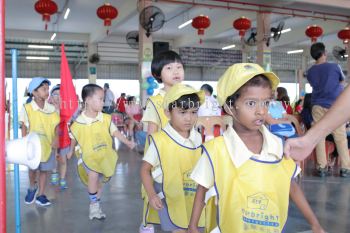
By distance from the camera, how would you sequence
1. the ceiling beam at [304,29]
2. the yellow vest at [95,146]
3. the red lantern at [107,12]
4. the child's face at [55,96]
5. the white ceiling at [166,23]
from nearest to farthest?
1. the yellow vest at [95,146]
2. the child's face at [55,96]
3. the red lantern at [107,12]
4. the white ceiling at [166,23]
5. the ceiling beam at [304,29]

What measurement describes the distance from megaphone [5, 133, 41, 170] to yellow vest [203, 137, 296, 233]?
0.65 metres

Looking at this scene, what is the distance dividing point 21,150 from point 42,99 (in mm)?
2909

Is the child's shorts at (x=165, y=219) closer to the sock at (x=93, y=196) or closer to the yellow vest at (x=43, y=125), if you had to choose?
the sock at (x=93, y=196)

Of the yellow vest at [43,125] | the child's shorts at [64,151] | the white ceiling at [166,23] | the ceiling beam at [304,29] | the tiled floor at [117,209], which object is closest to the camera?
the tiled floor at [117,209]

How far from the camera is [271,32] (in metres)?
9.75

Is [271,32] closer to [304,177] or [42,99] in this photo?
[304,177]

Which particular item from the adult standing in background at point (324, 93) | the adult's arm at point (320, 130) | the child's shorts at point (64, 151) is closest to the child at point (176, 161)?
the adult's arm at point (320, 130)

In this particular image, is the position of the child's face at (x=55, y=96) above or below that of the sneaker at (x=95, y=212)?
above

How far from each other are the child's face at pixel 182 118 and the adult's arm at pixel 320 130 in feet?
2.09

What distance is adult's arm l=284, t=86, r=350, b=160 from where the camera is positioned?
1.27m

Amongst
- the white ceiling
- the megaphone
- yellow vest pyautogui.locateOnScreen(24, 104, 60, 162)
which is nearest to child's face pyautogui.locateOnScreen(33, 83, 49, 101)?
yellow vest pyautogui.locateOnScreen(24, 104, 60, 162)

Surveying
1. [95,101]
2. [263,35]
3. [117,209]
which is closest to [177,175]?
[95,101]

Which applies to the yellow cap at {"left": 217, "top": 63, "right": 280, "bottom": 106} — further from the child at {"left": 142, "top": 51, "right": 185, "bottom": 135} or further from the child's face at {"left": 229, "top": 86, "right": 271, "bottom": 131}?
the child at {"left": 142, "top": 51, "right": 185, "bottom": 135}

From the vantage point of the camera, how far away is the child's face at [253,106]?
1.29 meters
